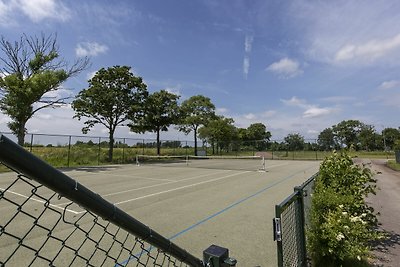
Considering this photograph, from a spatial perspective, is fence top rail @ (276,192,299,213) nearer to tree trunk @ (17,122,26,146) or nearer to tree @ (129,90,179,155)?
tree trunk @ (17,122,26,146)

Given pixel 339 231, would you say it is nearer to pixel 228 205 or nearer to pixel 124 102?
pixel 228 205

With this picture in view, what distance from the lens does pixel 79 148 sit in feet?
92.5

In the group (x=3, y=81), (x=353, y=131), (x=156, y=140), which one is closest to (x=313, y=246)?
(x=3, y=81)

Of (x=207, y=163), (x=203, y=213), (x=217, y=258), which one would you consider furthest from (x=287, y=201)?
(x=207, y=163)

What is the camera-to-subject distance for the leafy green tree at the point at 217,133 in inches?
2023

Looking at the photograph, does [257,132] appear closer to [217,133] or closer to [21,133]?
[217,133]

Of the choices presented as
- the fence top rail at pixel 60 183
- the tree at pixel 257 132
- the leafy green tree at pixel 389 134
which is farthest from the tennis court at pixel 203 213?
the leafy green tree at pixel 389 134

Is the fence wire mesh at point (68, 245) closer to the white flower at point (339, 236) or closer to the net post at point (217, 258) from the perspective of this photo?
the net post at point (217, 258)

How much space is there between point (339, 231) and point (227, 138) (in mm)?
51797

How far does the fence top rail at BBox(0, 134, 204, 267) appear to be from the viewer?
38.4 inches

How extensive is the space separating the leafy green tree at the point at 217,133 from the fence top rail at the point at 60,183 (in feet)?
162

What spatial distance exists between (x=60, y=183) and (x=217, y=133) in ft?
168

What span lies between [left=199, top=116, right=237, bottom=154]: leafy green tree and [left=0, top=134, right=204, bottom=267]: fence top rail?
49.4 metres

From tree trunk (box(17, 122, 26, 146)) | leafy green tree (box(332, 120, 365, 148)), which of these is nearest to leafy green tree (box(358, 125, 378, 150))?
leafy green tree (box(332, 120, 365, 148))
